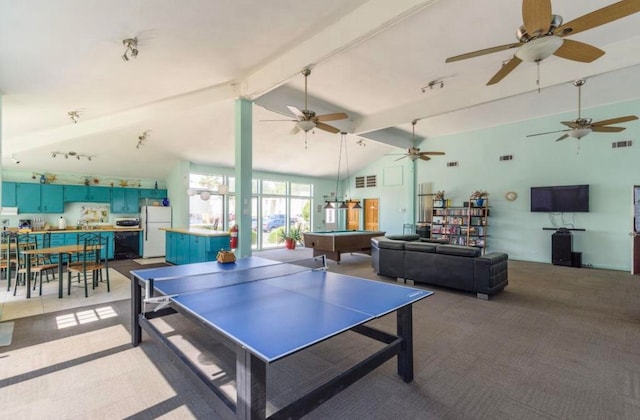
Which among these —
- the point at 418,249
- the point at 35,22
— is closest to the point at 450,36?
the point at 418,249

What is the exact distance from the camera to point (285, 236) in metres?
10.9

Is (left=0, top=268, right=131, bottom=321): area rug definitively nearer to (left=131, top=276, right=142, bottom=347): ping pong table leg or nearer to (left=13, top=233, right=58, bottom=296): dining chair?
A: (left=13, top=233, right=58, bottom=296): dining chair

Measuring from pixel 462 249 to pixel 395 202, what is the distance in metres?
6.52

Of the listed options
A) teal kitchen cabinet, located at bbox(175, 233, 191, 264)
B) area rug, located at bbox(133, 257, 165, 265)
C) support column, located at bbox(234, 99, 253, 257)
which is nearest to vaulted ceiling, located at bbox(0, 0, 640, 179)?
support column, located at bbox(234, 99, 253, 257)

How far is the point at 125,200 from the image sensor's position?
8375 millimetres

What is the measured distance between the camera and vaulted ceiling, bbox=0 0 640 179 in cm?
301

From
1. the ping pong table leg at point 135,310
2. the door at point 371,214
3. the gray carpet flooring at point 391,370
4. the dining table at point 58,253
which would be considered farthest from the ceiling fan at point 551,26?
the door at point 371,214

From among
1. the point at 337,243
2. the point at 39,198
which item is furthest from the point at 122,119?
the point at 337,243

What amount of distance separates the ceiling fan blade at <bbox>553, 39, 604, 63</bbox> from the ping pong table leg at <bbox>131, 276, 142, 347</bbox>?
4637mm

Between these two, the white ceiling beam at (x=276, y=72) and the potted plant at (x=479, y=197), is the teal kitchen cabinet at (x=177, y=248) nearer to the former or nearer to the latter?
the white ceiling beam at (x=276, y=72)

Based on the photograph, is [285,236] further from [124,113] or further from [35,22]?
[35,22]

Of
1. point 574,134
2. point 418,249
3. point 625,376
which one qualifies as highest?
point 574,134

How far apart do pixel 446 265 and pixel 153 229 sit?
7.80m

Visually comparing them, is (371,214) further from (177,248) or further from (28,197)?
(28,197)
